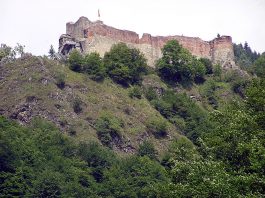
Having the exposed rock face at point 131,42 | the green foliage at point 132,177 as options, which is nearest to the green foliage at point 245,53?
the exposed rock face at point 131,42

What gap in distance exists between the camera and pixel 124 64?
80.1 metres

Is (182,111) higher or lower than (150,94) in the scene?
lower

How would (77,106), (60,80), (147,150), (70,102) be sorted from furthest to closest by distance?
(60,80) < (70,102) < (77,106) < (147,150)

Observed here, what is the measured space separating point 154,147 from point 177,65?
15.9 meters

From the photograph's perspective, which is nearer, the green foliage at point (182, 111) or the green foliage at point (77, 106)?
the green foliage at point (77, 106)

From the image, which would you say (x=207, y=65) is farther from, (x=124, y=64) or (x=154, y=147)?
(x=154, y=147)

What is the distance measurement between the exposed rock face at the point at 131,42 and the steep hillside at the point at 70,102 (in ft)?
15.5

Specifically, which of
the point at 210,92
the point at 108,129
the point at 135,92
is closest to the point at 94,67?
the point at 135,92

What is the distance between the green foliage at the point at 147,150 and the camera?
226 ft

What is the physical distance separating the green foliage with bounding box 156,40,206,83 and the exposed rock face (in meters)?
2.03

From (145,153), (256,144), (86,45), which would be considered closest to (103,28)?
(86,45)

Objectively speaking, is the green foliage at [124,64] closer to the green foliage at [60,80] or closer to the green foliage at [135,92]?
the green foliage at [135,92]

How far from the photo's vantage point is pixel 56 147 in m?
65.1

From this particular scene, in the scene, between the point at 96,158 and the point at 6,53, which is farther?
the point at 6,53
